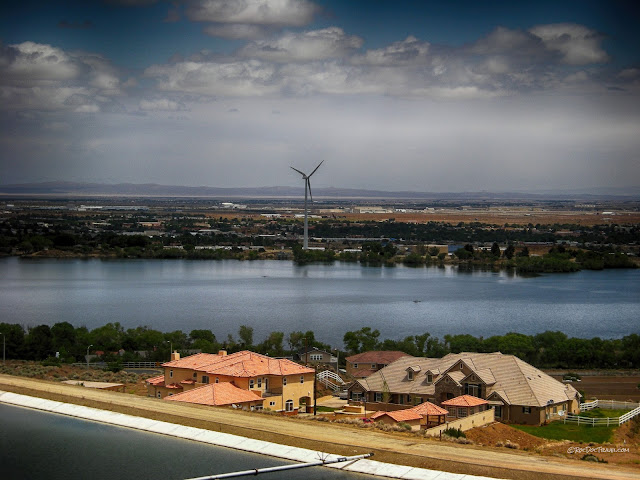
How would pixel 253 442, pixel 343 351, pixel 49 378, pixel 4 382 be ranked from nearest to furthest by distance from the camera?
pixel 253 442, pixel 4 382, pixel 49 378, pixel 343 351

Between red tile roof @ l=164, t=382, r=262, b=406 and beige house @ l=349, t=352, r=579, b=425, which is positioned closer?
red tile roof @ l=164, t=382, r=262, b=406

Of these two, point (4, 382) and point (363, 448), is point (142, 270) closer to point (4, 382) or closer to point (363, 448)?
point (4, 382)

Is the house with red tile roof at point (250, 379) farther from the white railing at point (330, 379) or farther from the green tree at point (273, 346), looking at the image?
the green tree at point (273, 346)

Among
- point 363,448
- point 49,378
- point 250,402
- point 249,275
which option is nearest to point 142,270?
point 249,275

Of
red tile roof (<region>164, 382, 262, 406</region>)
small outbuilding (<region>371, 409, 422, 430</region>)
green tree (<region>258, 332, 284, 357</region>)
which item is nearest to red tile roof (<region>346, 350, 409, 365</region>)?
green tree (<region>258, 332, 284, 357</region>)

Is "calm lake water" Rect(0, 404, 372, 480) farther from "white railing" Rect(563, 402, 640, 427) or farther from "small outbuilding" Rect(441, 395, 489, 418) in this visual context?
"white railing" Rect(563, 402, 640, 427)

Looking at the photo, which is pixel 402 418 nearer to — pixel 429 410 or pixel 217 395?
pixel 429 410
